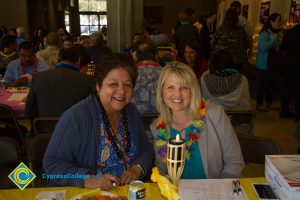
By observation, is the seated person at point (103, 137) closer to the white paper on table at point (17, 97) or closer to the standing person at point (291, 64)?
the white paper on table at point (17, 97)

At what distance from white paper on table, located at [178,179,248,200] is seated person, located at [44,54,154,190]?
0.36m

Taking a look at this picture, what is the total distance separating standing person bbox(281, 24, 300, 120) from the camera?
525cm

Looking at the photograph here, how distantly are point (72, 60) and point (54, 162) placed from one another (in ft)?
6.15

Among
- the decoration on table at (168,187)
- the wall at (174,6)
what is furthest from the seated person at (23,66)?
the wall at (174,6)

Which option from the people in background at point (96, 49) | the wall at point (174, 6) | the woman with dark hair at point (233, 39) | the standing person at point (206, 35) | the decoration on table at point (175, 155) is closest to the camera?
the decoration on table at point (175, 155)

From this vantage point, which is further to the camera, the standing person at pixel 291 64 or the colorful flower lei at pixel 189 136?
the standing person at pixel 291 64

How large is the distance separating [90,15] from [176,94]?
66.2 feet

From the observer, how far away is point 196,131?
2.03 metres

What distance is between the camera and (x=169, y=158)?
1.19 metres

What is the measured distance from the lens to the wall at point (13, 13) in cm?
1183

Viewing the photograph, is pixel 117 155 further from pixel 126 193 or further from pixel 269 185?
pixel 269 185

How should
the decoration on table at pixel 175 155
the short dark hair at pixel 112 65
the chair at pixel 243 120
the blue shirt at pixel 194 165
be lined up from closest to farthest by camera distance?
the decoration on table at pixel 175 155 < the short dark hair at pixel 112 65 < the blue shirt at pixel 194 165 < the chair at pixel 243 120

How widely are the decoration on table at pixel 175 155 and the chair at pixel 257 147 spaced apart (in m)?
1.15

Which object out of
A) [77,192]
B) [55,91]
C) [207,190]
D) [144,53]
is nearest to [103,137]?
[77,192]
